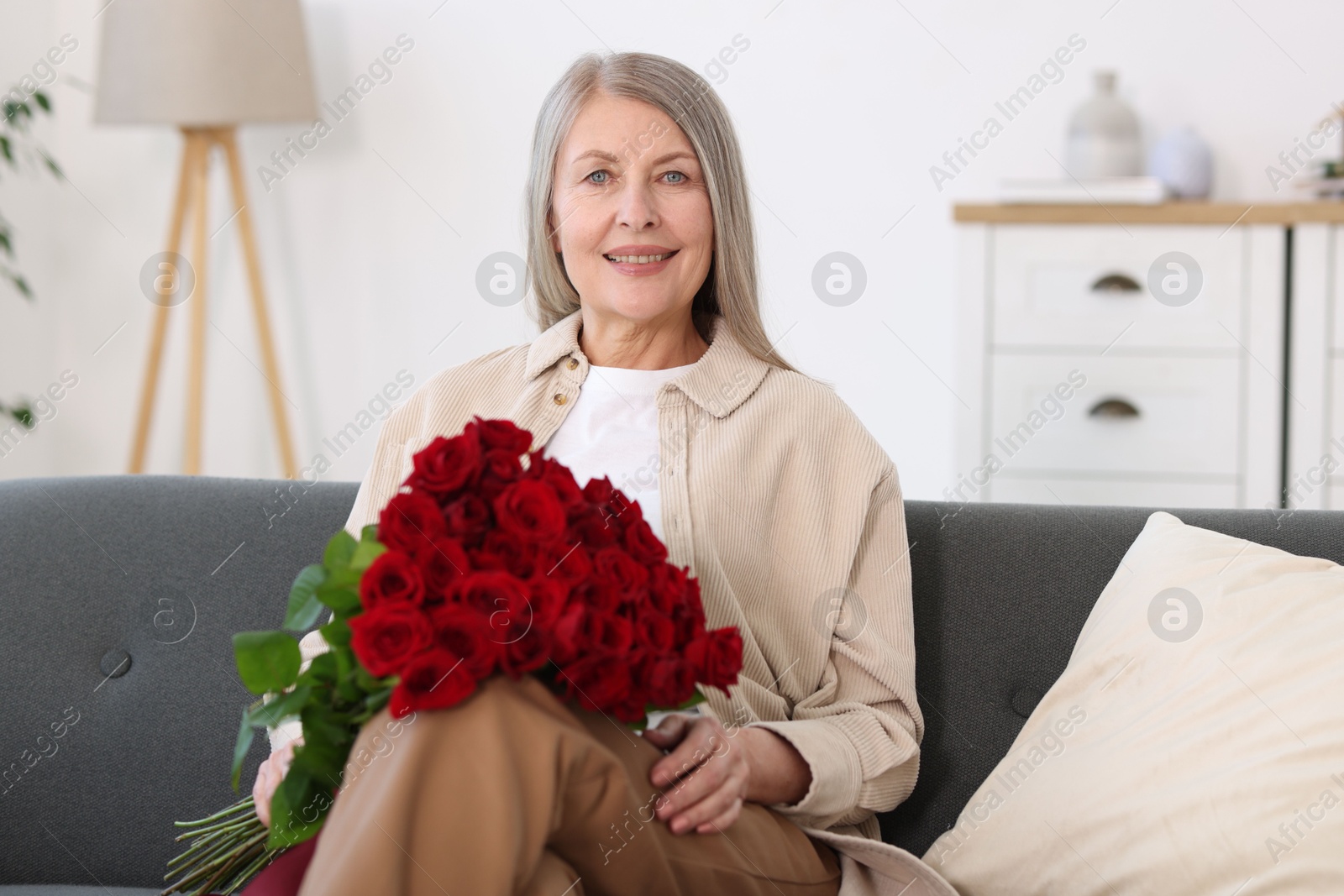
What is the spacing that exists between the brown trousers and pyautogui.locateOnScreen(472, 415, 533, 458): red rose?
21cm

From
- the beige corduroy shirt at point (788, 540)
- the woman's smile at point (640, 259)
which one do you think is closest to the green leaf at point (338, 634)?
the beige corduroy shirt at point (788, 540)

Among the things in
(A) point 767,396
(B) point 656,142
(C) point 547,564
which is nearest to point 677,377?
(A) point 767,396

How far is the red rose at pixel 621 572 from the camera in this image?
982 mm

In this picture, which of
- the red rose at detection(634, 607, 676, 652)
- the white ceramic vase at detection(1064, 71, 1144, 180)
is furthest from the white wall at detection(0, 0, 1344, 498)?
the red rose at detection(634, 607, 676, 652)

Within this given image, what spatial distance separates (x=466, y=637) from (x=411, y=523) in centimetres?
11

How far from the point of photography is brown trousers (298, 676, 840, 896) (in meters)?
0.85

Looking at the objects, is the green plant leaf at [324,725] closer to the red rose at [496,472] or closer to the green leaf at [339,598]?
the green leaf at [339,598]

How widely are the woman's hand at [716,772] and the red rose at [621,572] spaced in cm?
15

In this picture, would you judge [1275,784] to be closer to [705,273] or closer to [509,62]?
[705,273]

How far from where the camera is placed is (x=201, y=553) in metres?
1.49

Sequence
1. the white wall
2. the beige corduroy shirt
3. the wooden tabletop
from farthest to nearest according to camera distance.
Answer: the white wall, the wooden tabletop, the beige corduroy shirt

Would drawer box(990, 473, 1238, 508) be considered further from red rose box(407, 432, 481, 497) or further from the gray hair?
red rose box(407, 432, 481, 497)

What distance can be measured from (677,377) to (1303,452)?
72.0 inches

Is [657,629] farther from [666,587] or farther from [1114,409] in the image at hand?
[1114,409]
